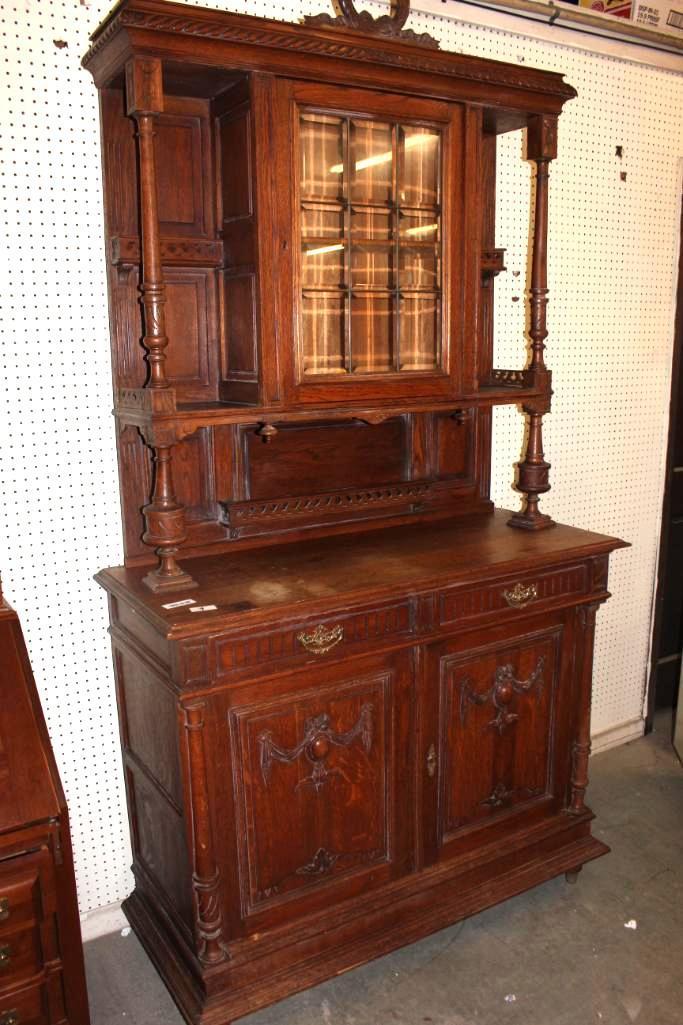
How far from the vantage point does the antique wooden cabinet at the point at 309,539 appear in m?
1.99

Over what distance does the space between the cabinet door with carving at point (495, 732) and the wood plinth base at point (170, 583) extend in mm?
683

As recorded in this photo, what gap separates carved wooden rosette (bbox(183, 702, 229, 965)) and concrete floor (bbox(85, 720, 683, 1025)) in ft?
1.12

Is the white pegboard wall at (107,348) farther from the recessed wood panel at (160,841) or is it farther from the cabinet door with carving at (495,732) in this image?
the cabinet door with carving at (495,732)

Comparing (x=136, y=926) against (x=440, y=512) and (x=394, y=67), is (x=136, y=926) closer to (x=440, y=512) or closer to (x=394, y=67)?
(x=440, y=512)

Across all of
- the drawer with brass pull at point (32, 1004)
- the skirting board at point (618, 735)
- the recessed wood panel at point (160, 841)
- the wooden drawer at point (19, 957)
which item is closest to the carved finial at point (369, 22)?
the recessed wood panel at point (160, 841)

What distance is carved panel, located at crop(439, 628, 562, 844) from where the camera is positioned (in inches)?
93.6

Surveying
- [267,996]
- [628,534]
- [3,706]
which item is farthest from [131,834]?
[628,534]

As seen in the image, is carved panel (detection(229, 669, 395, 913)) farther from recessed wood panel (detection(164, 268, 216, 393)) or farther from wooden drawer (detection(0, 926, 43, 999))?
recessed wood panel (detection(164, 268, 216, 393))

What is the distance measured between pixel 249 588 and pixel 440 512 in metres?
0.96

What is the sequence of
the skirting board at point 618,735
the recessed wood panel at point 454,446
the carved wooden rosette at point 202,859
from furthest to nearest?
the skirting board at point 618,735 → the recessed wood panel at point 454,446 → the carved wooden rosette at point 202,859

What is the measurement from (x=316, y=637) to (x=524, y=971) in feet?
3.91

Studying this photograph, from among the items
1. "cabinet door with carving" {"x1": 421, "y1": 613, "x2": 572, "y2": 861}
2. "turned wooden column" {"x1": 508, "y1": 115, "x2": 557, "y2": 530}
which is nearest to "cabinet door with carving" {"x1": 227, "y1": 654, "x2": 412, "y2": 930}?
"cabinet door with carving" {"x1": 421, "y1": 613, "x2": 572, "y2": 861}

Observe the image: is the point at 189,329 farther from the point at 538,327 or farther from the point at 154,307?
the point at 538,327

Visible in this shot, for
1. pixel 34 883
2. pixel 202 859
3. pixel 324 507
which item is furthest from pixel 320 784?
pixel 324 507
